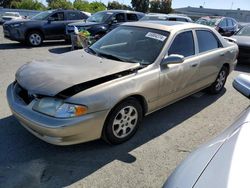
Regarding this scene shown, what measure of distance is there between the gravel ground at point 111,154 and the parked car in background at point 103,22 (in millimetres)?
6658

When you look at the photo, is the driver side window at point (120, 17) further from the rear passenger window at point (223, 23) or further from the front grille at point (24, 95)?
the front grille at point (24, 95)

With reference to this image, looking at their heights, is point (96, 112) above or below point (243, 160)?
below

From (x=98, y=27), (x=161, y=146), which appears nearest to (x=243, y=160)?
(x=161, y=146)

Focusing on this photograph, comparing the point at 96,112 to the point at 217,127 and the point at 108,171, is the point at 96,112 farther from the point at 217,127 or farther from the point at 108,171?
the point at 217,127

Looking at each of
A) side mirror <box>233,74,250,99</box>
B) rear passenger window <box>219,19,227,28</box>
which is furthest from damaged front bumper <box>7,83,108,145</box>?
rear passenger window <box>219,19,227,28</box>

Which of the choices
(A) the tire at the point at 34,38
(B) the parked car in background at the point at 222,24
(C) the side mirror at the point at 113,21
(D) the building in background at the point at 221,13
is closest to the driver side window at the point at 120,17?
(C) the side mirror at the point at 113,21

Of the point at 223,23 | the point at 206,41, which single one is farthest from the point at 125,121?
the point at 223,23

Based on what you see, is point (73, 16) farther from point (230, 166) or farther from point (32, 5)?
point (32, 5)

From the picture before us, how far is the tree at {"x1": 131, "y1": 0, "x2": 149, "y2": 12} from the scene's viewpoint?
55.2 meters

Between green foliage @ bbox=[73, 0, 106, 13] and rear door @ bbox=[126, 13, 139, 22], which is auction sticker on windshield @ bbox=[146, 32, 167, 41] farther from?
green foliage @ bbox=[73, 0, 106, 13]

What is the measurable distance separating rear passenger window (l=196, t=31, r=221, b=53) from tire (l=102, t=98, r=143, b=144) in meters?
1.99

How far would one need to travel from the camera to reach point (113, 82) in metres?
3.33

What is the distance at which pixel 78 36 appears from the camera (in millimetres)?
9078

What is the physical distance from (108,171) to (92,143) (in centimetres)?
62
